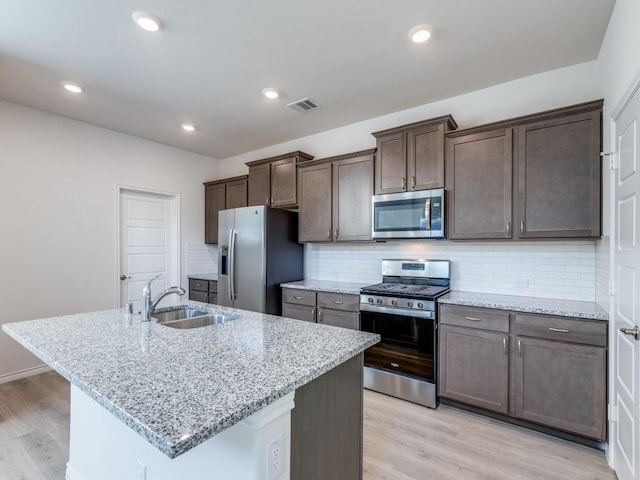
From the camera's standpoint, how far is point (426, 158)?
3.00 m

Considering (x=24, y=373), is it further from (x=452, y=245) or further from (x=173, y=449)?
(x=452, y=245)

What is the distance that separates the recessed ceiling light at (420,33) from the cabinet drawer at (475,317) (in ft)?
6.57

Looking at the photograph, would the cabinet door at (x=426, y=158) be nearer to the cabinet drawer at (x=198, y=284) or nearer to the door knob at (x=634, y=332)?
the door knob at (x=634, y=332)

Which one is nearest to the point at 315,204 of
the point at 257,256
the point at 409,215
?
the point at 257,256

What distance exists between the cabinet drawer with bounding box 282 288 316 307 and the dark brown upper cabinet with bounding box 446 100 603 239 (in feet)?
4.97

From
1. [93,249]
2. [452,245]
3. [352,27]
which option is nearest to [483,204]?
[452,245]

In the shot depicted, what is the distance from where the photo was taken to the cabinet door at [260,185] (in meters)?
4.27

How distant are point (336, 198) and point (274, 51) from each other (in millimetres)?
1601

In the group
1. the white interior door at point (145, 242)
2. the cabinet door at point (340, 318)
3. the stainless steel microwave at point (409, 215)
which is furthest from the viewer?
the white interior door at point (145, 242)

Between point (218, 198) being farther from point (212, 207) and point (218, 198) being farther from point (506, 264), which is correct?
point (506, 264)

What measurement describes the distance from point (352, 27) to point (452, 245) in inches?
81.9

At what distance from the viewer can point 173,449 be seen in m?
0.72

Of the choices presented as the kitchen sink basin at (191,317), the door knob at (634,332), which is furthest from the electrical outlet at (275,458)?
the door knob at (634,332)

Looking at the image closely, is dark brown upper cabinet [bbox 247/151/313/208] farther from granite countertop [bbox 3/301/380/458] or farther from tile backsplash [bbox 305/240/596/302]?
granite countertop [bbox 3/301/380/458]
